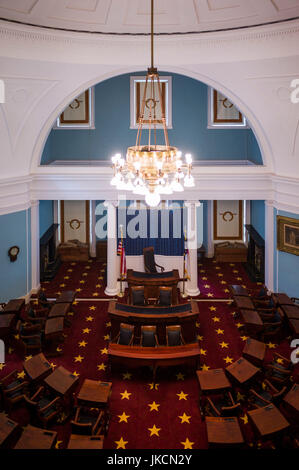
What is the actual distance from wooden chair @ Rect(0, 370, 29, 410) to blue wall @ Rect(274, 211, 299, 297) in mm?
7042

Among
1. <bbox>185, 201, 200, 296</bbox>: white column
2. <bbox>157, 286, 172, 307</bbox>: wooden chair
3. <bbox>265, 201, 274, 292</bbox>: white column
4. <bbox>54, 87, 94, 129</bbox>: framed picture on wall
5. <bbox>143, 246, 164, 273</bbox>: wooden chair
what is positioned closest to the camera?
<bbox>157, 286, 172, 307</bbox>: wooden chair

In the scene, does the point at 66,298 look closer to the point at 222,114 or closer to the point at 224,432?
the point at 224,432

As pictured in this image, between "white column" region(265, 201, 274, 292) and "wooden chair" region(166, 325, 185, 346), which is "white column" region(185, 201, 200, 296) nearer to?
"white column" region(265, 201, 274, 292)

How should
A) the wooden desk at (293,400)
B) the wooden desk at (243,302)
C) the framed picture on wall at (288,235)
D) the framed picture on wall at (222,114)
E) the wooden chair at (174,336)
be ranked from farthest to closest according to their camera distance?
the framed picture on wall at (222,114), the framed picture on wall at (288,235), the wooden desk at (243,302), the wooden chair at (174,336), the wooden desk at (293,400)

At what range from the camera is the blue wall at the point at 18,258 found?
11272 millimetres

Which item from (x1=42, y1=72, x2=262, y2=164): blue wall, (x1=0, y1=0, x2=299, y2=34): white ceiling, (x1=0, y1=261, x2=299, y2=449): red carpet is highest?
(x1=0, y1=0, x2=299, y2=34): white ceiling

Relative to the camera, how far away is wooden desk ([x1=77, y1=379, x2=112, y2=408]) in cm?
714

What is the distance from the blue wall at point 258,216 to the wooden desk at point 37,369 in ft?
26.8

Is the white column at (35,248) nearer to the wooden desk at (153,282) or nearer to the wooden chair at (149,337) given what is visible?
the wooden desk at (153,282)

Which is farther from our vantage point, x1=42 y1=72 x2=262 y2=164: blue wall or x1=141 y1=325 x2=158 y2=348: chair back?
x1=42 y1=72 x2=262 y2=164: blue wall

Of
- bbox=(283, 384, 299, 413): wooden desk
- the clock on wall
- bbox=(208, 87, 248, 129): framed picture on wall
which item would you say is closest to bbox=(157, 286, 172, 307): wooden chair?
the clock on wall

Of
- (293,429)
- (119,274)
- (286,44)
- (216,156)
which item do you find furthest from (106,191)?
(293,429)

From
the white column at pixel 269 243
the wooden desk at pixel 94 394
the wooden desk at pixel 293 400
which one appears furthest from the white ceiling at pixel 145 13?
the wooden desk at pixel 94 394
